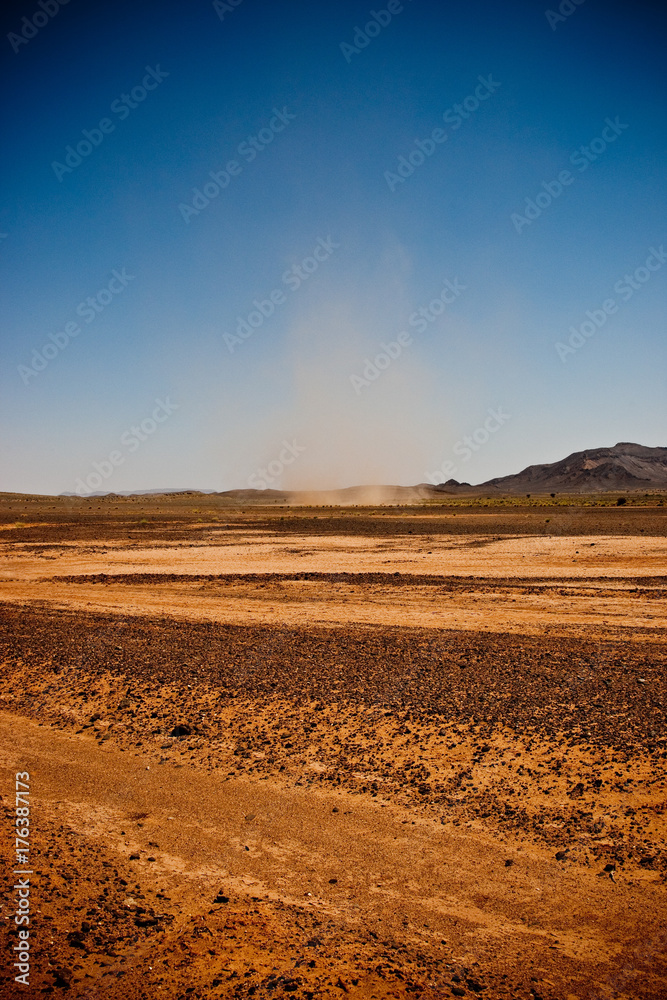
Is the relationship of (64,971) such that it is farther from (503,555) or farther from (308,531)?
(308,531)

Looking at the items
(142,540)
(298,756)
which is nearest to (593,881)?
(298,756)

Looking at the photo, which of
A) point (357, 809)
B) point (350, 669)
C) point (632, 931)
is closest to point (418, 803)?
point (357, 809)

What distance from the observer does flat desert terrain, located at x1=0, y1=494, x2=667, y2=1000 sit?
3.65 m

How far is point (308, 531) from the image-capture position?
4144cm

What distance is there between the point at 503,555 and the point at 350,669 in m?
17.5

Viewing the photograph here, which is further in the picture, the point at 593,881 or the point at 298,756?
the point at 298,756

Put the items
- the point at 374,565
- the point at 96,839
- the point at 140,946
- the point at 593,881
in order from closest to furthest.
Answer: the point at 140,946 → the point at 593,881 → the point at 96,839 → the point at 374,565

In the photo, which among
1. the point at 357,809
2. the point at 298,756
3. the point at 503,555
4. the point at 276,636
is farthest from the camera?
the point at 503,555

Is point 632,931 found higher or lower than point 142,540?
lower

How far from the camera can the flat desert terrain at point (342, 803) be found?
12.0 feet

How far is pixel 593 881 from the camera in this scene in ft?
14.2

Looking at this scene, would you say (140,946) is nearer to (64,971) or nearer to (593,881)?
(64,971)

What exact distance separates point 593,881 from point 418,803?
5.48 ft

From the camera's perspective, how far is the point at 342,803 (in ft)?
18.1
